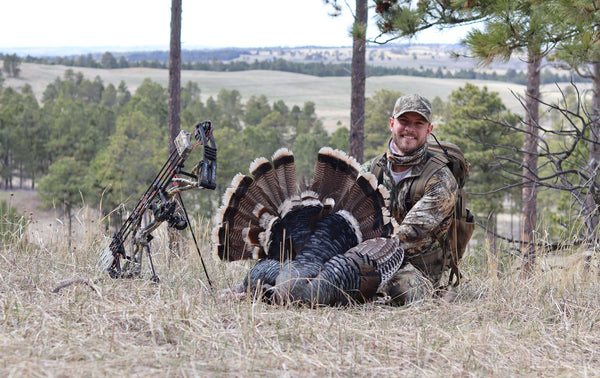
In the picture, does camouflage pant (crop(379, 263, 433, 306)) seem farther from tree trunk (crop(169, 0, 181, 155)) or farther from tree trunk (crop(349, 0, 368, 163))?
tree trunk (crop(169, 0, 181, 155))

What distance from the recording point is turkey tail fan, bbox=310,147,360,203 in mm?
4539

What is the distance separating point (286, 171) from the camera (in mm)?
4609

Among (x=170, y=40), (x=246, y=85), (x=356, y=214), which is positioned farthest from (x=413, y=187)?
(x=246, y=85)

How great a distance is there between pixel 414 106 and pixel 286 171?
3.62ft

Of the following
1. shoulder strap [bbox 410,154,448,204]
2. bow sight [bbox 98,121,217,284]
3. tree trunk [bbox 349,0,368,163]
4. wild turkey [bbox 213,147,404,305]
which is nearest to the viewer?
bow sight [bbox 98,121,217,284]

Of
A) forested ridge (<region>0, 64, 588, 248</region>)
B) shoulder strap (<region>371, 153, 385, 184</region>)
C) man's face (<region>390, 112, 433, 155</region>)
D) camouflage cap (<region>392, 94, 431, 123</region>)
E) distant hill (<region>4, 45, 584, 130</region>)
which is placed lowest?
forested ridge (<region>0, 64, 588, 248</region>)

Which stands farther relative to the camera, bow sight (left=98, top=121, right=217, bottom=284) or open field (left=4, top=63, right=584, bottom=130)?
open field (left=4, top=63, right=584, bottom=130)

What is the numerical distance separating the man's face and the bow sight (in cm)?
146

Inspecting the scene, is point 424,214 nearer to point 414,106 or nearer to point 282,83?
point 414,106

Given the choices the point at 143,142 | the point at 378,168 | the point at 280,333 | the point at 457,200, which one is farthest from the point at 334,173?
the point at 143,142

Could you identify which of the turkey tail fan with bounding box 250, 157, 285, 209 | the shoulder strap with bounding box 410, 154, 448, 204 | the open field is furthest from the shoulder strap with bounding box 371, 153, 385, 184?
the open field

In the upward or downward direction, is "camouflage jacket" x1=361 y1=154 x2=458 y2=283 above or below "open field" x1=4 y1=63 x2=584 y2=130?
below

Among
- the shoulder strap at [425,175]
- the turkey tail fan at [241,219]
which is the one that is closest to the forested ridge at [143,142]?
the shoulder strap at [425,175]

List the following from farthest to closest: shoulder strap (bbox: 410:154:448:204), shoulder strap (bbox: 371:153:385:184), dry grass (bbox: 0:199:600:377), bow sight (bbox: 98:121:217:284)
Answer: shoulder strap (bbox: 371:153:385:184)
shoulder strap (bbox: 410:154:448:204)
bow sight (bbox: 98:121:217:284)
dry grass (bbox: 0:199:600:377)
